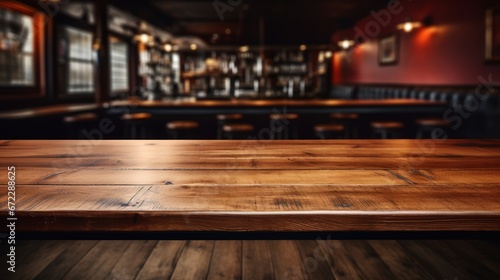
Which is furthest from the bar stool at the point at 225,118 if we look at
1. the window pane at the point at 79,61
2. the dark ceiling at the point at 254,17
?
the window pane at the point at 79,61

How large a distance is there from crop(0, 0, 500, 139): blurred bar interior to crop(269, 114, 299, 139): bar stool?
15 millimetres

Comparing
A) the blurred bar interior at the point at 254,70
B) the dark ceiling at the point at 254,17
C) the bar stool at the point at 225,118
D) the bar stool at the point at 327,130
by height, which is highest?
the dark ceiling at the point at 254,17

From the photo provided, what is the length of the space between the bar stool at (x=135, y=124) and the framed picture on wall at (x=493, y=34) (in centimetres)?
434

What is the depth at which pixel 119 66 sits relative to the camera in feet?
40.8

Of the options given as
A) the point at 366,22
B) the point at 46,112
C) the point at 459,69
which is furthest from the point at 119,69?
the point at 459,69

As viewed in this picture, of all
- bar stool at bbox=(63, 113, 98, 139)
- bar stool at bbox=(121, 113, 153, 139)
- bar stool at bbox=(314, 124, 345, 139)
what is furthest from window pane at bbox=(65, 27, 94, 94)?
bar stool at bbox=(314, 124, 345, 139)

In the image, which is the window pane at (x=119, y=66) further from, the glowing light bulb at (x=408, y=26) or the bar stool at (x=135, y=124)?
the glowing light bulb at (x=408, y=26)

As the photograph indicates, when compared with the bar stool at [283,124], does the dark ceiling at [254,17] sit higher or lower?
higher

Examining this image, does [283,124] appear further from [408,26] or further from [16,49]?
[16,49]

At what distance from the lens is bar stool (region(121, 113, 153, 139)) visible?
17.1 feet

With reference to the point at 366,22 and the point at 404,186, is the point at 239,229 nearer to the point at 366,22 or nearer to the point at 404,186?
the point at 404,186

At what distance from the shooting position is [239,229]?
98cm

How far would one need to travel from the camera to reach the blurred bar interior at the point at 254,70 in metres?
5.50

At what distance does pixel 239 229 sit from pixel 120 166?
64 cm
